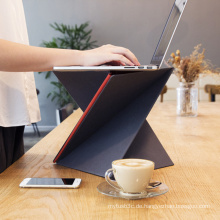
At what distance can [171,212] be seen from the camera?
55cm

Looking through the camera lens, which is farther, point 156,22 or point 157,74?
point 156,22

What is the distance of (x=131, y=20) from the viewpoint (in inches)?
275

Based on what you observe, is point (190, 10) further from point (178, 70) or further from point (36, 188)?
point (36, 188)

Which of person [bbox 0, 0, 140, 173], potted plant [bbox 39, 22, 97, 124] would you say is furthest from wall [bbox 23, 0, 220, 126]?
person [bbox 0, 0, 140, 173]

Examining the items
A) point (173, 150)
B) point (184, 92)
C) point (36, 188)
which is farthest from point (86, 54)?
point (184, 92)

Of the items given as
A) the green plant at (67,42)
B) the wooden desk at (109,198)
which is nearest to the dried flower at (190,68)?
the wooden desk at (109,198)

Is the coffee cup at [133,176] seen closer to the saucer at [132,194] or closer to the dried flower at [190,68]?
the saucer at [132,194]

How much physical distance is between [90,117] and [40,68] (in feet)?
0.55

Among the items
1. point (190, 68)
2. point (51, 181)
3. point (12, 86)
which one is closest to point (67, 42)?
point (190, 68)

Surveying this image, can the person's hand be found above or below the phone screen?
above

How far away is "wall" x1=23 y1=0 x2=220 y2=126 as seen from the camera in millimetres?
6930

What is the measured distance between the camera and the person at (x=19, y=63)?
757mm

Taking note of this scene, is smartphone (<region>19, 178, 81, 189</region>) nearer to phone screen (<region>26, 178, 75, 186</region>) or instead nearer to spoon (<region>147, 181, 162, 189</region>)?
phone screen (<region>26, 178, 75, 186</region>)

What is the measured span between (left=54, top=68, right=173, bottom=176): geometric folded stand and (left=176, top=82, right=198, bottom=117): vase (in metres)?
1.17
